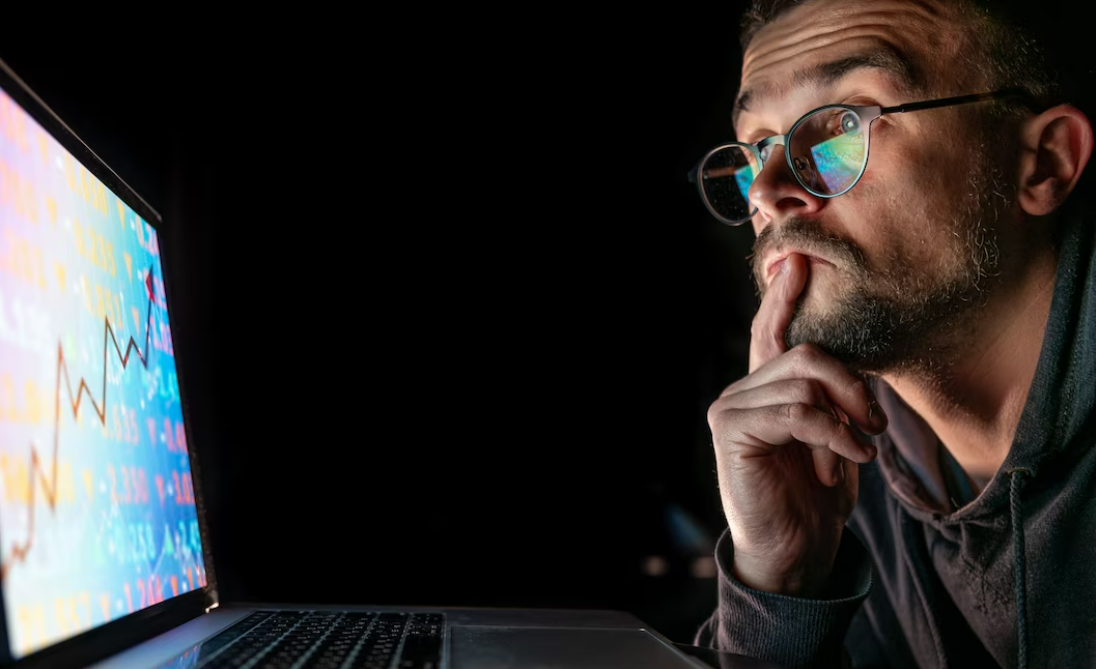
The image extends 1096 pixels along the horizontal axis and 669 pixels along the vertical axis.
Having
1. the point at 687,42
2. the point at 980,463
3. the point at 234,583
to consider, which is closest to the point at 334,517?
the point at 234,583

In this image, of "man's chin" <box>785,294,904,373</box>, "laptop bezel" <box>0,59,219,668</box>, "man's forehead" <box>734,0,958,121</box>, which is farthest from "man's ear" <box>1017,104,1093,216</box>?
"laptop bezel" <box>0,59,219,668</box>

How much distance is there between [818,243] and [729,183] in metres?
0.32

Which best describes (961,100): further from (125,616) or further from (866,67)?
(125,616)

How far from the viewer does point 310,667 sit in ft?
1.78

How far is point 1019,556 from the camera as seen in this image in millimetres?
943

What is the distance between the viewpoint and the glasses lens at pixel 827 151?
1.06 metres

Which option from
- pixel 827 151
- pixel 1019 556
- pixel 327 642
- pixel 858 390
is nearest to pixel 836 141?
pixel 827 151

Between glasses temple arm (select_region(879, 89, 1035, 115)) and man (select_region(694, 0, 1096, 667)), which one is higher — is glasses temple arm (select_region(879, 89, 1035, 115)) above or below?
above

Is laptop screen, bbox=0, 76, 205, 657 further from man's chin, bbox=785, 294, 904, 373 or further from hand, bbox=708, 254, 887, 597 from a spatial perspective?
man's chin, bbox=785, 294, 904, 373

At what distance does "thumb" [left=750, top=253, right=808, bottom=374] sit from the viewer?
108 centimetres

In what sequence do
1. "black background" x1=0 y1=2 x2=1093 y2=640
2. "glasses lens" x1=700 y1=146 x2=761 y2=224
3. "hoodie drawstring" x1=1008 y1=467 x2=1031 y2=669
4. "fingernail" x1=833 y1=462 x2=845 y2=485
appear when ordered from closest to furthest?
"hoodie drawstring" x1=1008 y1=467 x2=1031 y2=669
"fingernail" x1=833 y1=462 x2=845 y2=485
"glasses lens" x1=700 y1=146 x2=761 y2=224
"black background" x1=0 y1=2 x2=1093 y2=640

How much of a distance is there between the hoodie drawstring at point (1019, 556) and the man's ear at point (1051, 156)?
0.38 m

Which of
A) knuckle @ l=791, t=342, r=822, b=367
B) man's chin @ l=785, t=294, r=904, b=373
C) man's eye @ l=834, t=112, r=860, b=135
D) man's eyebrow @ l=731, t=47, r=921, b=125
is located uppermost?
man's eyebrow @ l=731, t=47, r=921, b=125

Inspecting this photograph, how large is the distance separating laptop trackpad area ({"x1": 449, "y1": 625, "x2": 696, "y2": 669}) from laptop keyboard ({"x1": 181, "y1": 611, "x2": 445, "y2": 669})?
0.03 metres
